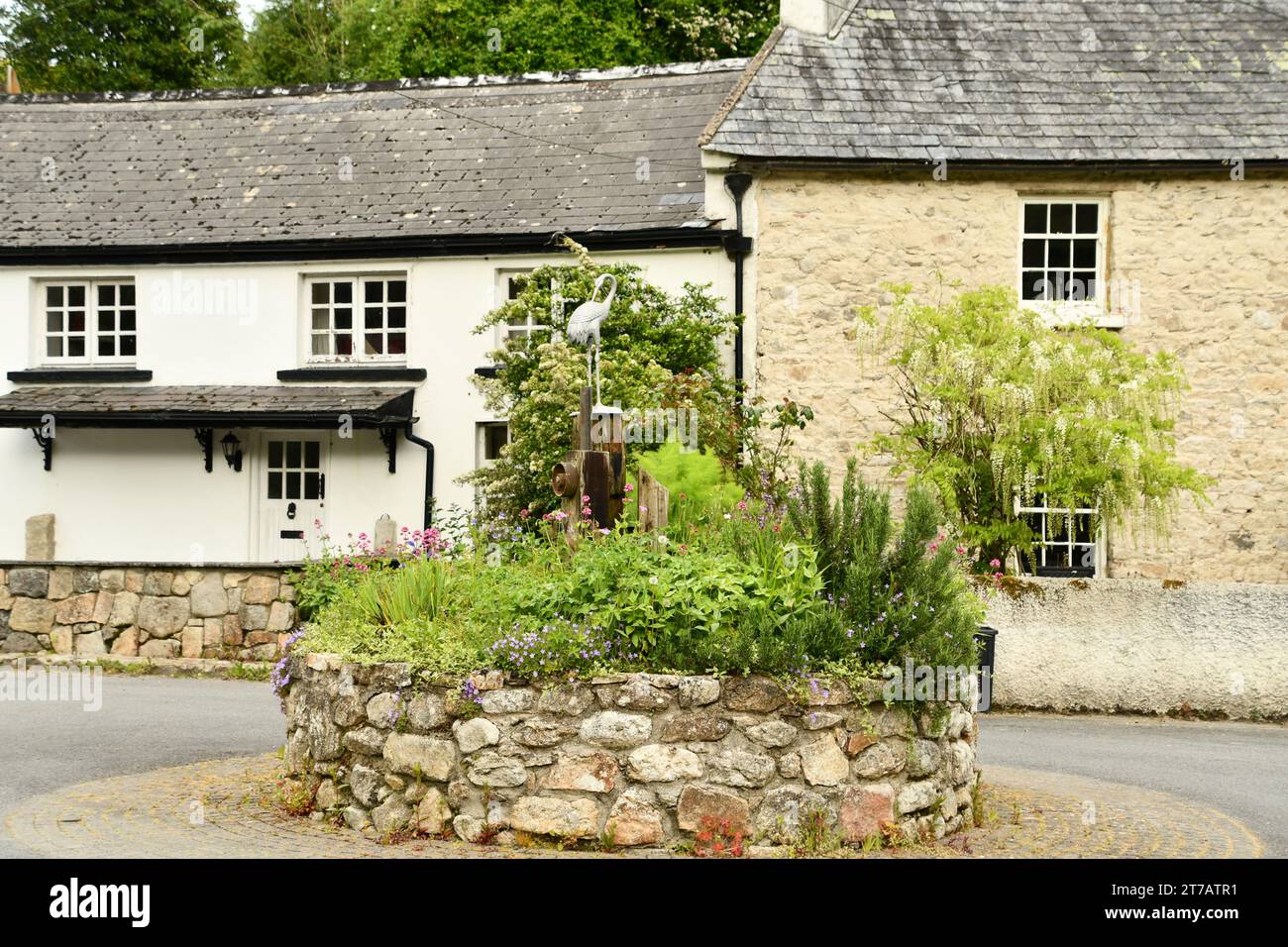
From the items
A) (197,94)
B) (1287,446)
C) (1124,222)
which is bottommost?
(1287,446)

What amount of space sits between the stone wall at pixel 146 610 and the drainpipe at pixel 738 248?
5711 mm

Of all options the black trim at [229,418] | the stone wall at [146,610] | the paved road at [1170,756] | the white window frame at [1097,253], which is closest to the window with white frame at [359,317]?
the black trim at [229,418]

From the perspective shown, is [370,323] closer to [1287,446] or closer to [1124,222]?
[1124,222]

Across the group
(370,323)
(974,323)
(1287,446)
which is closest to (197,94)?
(370,323)

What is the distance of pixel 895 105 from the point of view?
56.0 feet

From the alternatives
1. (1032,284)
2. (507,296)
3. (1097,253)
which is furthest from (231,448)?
(1097,253)

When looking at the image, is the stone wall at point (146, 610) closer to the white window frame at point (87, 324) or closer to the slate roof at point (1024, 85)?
the white window frame at point (87, 324)

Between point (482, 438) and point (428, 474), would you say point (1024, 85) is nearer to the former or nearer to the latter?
point (482, 438)

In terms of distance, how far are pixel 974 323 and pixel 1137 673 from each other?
3562 mm

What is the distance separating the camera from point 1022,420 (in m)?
13.1

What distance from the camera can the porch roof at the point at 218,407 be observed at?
1805 cm

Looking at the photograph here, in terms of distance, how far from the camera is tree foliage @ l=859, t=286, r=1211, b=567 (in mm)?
12977

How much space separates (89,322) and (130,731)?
10280 millimetres

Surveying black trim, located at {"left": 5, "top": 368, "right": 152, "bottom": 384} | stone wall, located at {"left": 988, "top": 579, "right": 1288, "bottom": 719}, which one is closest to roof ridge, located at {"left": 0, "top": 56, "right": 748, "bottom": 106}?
black trim, located at {"left": 5, "top": 368, "right": 152, "bottom": 384}
